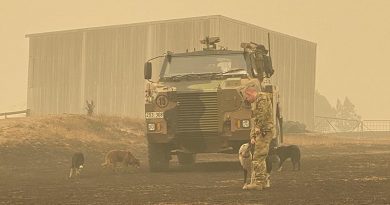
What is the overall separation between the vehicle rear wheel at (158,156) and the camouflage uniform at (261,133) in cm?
500

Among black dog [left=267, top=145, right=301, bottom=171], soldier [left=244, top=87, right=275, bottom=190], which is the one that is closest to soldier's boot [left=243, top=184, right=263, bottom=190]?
soldier [left=244, top=87, right=275, bottom=190]

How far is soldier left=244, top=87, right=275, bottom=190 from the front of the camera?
9297 millimetres

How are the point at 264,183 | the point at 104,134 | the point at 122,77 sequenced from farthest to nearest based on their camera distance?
the point at 122,77 < the point at 104,134 < the point at 264,183

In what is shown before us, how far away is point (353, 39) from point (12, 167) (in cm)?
8998

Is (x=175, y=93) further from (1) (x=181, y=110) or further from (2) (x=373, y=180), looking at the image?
(2) (x=373, y=180)

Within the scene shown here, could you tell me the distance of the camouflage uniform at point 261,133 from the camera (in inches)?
366

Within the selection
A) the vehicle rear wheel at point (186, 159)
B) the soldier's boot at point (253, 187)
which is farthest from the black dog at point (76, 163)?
the soldier's boot at point (253, 187)

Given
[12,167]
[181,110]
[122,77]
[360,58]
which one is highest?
[360,58]

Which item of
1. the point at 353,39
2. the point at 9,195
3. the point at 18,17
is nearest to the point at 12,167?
the point at 9,195

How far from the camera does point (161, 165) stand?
1438cm

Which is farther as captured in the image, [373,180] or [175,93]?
[175,93]

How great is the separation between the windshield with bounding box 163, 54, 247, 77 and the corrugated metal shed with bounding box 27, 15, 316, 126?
26009mm

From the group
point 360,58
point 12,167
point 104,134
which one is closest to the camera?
point 12,167

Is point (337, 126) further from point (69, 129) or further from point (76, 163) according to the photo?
point (76, 163)
